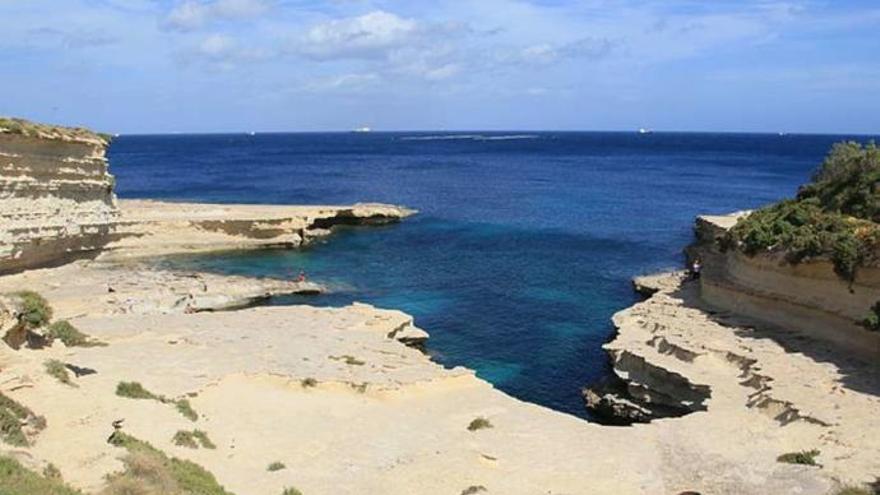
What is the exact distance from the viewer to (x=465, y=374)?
32.0 m

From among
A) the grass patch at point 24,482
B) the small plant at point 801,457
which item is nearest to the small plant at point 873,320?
the small plant at point 801,457

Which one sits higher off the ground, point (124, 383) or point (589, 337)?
point (124, 383)

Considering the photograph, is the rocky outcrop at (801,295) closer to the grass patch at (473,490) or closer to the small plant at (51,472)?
the grass patch at (473,490)

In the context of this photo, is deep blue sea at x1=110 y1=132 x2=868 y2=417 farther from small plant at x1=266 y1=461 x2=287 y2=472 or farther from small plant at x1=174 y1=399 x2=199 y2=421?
small plant at x1=266 y1=461 x2=287 y2=472

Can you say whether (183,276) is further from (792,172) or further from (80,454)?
(792,172)

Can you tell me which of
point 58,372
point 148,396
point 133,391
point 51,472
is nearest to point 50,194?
point 58,372

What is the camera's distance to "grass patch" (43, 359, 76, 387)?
2391 cm

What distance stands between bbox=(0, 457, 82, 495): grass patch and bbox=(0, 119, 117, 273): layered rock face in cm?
2942

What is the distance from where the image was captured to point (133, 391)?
2528 centimetres

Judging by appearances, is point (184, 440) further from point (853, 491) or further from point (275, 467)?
point (853, 491)

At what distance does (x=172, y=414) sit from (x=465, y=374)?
1163 centimetres

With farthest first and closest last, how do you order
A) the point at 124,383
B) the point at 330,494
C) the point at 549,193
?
the point at 549,193
the point at 124,383
the point at 330,494

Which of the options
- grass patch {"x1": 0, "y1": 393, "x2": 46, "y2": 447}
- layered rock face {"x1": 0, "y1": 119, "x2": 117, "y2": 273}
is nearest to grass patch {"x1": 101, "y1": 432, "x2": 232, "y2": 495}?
grass patch {"x1": 0, "y1": 393, "x2": 46, "y2": 447}

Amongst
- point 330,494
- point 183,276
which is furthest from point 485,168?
point 330,494
